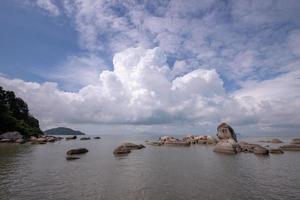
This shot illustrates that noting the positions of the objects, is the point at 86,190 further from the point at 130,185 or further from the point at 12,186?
Answer: the point at 12,186

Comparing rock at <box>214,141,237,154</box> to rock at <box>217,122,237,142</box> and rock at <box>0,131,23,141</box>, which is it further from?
rock at <box>0,131,23,141</box>

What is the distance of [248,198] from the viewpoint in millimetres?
20250

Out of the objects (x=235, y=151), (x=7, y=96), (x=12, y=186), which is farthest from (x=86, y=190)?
(x=7, y=96)

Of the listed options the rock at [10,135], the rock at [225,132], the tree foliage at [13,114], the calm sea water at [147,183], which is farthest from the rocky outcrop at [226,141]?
the tree foliage at [13,114]

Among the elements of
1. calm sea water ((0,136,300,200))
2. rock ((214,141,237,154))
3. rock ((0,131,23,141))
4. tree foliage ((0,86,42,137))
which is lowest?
calm sea water ((0,136,300,200))

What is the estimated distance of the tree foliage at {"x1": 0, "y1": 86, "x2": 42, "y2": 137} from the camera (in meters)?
97.9

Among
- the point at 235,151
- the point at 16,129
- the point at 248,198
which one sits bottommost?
the point at 248,198

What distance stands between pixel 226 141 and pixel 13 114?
107065 mm

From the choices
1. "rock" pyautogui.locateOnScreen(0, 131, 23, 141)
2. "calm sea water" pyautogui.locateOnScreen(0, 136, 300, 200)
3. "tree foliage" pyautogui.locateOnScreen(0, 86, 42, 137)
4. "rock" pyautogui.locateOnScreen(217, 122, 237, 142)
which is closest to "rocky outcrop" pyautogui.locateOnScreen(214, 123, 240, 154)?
"rock" pyautogui.locateOnScreen(217, 122, 237, 142)

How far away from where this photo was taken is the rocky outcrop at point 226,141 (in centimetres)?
5596

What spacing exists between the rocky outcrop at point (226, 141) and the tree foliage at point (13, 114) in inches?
3423

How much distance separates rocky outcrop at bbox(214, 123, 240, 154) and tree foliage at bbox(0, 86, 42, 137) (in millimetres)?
86943

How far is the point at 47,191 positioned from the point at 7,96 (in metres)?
114

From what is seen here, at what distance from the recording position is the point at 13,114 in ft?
387
